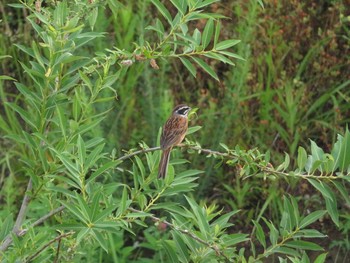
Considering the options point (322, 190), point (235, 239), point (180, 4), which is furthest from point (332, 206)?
point (180, 4)

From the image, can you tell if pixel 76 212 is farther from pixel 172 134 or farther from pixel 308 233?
pixel 172 134

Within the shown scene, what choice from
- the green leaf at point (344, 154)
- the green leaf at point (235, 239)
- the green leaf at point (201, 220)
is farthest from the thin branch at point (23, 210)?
the green leaf at point (344, 154)

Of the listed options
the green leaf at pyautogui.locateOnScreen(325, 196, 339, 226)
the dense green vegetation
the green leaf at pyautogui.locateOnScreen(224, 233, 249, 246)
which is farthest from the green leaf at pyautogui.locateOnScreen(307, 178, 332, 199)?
the dense green vegetation

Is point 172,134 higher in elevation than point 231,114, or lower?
higher

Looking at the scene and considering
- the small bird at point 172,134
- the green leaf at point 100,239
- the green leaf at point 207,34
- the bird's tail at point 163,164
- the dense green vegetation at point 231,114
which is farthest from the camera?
the dense green vegetation at point 231,114

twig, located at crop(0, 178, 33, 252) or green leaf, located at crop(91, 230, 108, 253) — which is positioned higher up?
green leaf, located at crop(91, 230, 108, 253)

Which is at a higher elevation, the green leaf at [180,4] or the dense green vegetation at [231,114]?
the green leaf at [180,4]

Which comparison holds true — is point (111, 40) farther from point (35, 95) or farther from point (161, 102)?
point (35, 95)

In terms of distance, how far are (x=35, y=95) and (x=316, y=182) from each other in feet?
3.34

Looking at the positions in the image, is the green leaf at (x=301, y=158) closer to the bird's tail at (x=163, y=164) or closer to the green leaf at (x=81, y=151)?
the bird's tail at (x=163, y=164)

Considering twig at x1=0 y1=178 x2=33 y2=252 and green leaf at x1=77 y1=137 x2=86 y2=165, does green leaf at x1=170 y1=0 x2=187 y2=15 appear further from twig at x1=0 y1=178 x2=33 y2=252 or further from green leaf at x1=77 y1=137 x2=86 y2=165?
twig at x1=0 y1=178 x2=33 y2=252

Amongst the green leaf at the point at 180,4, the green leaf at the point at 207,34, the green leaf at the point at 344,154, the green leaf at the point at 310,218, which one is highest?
the green leaf at the point at 180,4

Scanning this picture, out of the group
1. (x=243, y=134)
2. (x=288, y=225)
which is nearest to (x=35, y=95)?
(x=288, y=225)

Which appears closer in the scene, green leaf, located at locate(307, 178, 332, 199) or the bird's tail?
green leaf, located at locate(307, 178, 332, 199)
